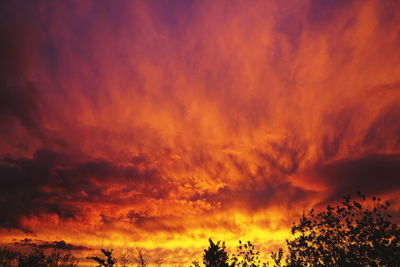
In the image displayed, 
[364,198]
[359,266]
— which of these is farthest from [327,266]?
[364,198]

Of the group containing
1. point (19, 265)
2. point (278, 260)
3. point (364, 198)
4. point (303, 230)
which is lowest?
point (19, 265)

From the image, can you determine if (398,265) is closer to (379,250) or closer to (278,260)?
(379,250)

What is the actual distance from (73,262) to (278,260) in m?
33.0

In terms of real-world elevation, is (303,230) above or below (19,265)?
above

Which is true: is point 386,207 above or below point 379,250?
above

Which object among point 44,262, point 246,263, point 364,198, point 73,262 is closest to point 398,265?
point 364,198

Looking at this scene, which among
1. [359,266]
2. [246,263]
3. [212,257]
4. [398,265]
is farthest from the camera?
[246,263]

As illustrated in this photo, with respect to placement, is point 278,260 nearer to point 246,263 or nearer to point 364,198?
point 246,263

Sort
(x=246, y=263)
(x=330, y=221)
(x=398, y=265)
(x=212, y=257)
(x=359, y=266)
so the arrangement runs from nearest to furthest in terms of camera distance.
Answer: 1. (x=398, y=265)
2. (x=359, y=266)
3. (x=330, y=221)
4. (x=212, y=257)
5. (x=246, y=263)

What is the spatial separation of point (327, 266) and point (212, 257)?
14.8 meters

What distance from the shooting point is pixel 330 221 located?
3148cm

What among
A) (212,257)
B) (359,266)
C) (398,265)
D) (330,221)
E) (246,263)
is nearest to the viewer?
(398,265)

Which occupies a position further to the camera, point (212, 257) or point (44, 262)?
point (44, 262)

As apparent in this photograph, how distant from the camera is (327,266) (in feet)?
103
